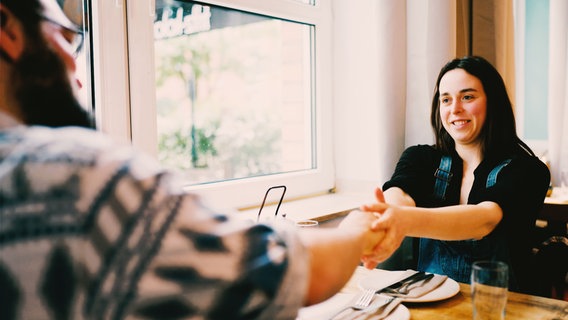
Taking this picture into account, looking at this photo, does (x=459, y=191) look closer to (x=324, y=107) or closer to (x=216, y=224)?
(x=324, y=107)

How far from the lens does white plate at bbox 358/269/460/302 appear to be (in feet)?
3.45

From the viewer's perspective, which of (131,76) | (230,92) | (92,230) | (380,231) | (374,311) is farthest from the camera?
(230,92)

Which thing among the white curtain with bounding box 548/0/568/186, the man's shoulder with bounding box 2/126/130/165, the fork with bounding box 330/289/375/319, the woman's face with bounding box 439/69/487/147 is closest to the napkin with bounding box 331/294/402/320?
the fork with bounding box 330/289/375/319

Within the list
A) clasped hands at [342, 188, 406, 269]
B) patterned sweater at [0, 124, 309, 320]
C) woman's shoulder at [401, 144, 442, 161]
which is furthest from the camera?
woman's shoulder at [401, 144, 442, 161]

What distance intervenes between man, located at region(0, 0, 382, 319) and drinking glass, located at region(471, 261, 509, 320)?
471 mm

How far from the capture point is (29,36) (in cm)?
47

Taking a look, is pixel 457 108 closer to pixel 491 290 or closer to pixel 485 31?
pixel 485 31

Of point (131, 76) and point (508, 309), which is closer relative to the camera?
point (508, 309)

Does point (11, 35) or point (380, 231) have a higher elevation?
point (11, 35)

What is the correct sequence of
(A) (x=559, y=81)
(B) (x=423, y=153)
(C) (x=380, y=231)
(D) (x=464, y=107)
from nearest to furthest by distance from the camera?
(C) (x=380, y=231), (D) (x=464, y=107), (B) (x=423, y=153), (A) (x=559, y=81)

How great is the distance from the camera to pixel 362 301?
1.01 meters

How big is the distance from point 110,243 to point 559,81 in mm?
3152

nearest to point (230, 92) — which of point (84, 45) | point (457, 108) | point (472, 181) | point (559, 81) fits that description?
point (84, 45)

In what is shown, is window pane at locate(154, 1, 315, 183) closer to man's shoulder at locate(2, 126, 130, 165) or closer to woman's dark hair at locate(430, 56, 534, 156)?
woman's dark hair at locate(430, 56, 534, 156)
